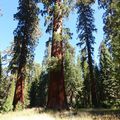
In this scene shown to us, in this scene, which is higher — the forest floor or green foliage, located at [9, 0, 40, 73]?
green foliage, located at [9, 0, 40, 73]

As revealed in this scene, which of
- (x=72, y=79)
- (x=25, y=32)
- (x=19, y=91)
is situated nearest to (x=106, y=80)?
(x=72, y=79)

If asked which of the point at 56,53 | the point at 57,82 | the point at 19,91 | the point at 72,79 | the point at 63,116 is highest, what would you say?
the point at 72,79

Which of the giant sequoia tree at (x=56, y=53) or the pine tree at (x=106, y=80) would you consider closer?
the giant sequoia tree at (x=56, y=53)

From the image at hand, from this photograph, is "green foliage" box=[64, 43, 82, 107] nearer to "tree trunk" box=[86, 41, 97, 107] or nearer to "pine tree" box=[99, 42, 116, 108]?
"pine tree" box=[99, 42, 116, 108]

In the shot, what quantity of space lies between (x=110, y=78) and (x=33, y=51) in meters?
24.1

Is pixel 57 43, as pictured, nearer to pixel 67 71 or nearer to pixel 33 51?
pixel 33 51

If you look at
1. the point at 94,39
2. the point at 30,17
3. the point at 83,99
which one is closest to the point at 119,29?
the point at 30,17

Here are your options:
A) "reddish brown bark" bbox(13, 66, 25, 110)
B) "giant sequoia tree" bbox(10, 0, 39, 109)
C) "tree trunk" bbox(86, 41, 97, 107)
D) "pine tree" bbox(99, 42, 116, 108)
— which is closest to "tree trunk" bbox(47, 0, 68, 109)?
"reddish brown bark" bbox(13, 66, 25, 110)

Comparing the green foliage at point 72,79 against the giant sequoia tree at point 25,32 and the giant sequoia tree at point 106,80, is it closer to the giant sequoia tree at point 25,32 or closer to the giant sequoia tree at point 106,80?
the giant sequoia tree at point 106,80

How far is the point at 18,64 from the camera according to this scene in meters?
31.2

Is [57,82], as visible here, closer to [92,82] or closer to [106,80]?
[92,82]

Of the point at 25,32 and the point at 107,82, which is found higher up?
the point at 25,32

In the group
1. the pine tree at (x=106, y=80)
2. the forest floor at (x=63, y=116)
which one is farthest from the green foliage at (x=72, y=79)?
the forest floor at (x=63, y=116)

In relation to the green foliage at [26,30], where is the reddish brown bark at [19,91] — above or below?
below
